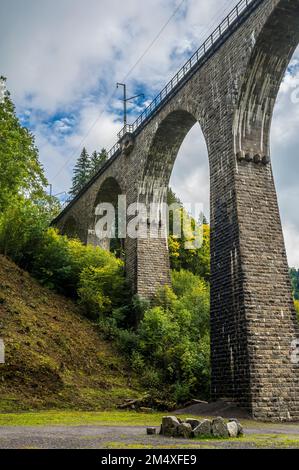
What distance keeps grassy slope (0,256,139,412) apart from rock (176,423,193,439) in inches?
272

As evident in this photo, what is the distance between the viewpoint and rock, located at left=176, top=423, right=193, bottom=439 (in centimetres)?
726

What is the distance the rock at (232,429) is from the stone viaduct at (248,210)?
18.0 feet

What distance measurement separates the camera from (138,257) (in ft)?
75.3

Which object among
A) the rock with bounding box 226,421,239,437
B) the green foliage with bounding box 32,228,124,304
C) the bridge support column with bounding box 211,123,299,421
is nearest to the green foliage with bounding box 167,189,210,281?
the green foliage with bounding box 32,228,124,304

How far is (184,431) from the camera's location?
7305mm

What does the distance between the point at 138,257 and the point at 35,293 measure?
5.02 metres

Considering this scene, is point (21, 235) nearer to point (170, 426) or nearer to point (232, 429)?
point (170, 426)

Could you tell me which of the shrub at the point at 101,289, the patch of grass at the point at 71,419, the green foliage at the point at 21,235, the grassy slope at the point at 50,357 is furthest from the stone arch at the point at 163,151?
the patch of grass at the point at 71,419

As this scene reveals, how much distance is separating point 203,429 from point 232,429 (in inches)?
23.3

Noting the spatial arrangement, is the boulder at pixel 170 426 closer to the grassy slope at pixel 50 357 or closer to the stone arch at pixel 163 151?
the grassy slope at pixel 50 357

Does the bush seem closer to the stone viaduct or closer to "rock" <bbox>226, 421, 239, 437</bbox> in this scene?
the stone viaduct

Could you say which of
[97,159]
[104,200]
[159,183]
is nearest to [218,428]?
[159,183]
